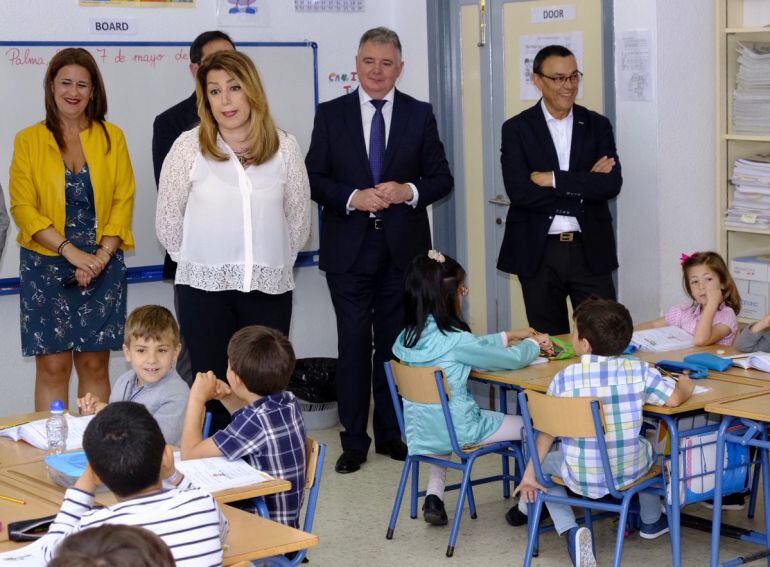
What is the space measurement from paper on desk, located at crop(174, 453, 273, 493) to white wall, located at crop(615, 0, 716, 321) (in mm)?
2773

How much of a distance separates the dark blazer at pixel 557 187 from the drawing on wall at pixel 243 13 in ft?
5.46

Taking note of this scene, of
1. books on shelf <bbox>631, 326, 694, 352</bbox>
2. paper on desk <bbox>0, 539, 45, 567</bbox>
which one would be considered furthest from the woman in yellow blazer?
paper on desk <bbox>0, 539, 45, 567</bbox>

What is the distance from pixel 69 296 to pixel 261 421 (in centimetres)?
199

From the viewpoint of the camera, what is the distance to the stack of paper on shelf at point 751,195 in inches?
201

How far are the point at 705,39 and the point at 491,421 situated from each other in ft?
7.14

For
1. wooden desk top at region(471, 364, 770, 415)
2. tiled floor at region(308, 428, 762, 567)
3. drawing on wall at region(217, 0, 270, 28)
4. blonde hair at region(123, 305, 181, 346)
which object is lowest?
tiled floor at region(308, 428, 762, 567)

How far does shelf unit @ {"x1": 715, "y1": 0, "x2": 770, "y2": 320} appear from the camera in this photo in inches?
205

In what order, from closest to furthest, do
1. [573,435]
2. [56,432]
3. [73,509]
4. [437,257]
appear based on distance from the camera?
[73,509]
[56,432]
[573,435]
[437,257]

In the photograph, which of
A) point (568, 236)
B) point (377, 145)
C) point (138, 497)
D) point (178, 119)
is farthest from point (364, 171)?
point (138, 497)

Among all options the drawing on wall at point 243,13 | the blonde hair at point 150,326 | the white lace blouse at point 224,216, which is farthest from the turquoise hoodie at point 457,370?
the drawing on wall at point 243,13

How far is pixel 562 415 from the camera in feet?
11.8

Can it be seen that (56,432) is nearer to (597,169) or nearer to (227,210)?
(227,210)

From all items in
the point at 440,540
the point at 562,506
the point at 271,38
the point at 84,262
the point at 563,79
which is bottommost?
the point at 440,540

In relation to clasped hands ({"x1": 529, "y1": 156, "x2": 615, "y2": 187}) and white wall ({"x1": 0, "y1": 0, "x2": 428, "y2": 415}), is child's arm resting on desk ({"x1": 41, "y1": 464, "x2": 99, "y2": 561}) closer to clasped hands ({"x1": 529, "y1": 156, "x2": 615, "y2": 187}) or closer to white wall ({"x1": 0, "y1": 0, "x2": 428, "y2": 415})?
clasped hands ({"x1": 529, "y1": 156, "x2": 615, "y2": 187})
